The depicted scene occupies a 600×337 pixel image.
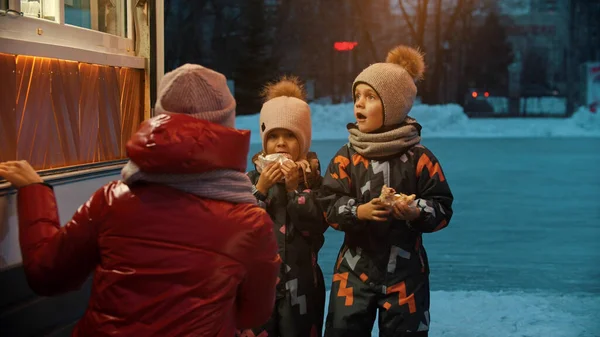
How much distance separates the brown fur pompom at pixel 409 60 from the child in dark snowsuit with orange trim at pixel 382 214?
89mm

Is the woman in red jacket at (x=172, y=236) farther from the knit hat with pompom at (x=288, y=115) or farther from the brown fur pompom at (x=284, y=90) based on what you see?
the brown fur pompom at (x=284, y=90)

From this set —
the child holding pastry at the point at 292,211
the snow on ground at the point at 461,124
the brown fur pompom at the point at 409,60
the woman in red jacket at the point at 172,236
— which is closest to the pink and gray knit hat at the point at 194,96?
the woman in red jacket at the point at 172,236

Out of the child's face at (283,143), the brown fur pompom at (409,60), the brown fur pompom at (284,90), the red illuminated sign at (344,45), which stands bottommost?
the child's face at (283,143)

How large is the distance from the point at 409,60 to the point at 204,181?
63.4 inches

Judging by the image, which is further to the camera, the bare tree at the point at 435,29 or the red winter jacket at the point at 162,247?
the bare tree at the point at 435,29

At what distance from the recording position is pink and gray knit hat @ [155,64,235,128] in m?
1.68

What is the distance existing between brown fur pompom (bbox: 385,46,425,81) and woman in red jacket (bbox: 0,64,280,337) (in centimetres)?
146

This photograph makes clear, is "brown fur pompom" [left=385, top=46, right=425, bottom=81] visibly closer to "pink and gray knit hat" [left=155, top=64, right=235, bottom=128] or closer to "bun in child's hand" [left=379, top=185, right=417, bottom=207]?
"bun in child's hand" [left=379, top=185, right=417, bottom=207]

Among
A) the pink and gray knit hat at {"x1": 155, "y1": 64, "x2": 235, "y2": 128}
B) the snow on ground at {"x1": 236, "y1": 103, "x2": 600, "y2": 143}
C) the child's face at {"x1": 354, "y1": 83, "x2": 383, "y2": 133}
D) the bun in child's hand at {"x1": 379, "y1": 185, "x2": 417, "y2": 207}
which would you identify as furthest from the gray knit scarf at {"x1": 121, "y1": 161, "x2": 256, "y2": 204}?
the snow on ground at {"x1": 236, "y1": 103, "x2": 600, "y2": 143}

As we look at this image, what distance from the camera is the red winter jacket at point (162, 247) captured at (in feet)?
5.07

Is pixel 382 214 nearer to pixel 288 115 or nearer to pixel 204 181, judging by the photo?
pixel 288 115

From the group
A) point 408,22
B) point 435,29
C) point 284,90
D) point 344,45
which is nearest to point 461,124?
point 435,29

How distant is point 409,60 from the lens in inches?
119

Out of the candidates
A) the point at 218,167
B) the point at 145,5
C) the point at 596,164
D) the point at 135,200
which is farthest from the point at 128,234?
the point at 596,164
